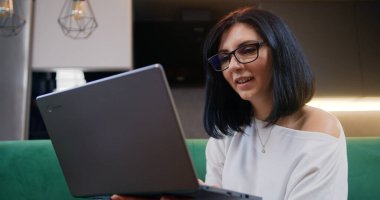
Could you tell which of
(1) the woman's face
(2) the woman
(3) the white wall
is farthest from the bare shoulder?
(3) the white wall

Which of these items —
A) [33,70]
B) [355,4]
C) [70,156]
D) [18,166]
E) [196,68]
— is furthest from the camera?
[196,68]

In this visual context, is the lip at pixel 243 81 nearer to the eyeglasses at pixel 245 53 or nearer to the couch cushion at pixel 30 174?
the eyeglasses at pixel 245 53

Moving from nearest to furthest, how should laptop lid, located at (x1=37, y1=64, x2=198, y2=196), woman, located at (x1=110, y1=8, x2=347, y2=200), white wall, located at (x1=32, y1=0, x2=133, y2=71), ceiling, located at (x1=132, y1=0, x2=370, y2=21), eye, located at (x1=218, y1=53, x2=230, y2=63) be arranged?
laptop lid, located at (x1=37, y1=64, x2=198, y2=196)
woman, located at (x1=110, y1=8, x2=347, y2=200)
eye, located at (x1=218, y1=53, x2=230, y2=63)
white wall, located at (x1=32, y1=0, x2=133, y2=71)
ceiling, located at (x1=132, y1=0, x2=370, y2=21)

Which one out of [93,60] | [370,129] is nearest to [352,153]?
[93,60]

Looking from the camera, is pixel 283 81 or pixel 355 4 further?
pixel 355 4

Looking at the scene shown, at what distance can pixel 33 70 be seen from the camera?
2209 mm

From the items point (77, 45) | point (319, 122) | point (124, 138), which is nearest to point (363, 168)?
point (319, 122)

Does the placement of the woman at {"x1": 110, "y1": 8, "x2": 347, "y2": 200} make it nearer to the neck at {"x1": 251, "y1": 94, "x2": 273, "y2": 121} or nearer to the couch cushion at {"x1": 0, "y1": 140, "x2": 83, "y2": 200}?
the neck at {"x1": 251, "y1": 94, "x2": 273, "y2": 121}

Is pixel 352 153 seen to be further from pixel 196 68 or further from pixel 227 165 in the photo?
pixel 196 68

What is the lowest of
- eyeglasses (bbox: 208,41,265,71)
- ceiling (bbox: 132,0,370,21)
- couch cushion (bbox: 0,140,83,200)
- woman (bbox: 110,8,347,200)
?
couch cushion (bbox: 0,140,83,200)

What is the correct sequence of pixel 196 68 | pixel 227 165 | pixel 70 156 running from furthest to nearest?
1. pixel 196 68
2. pixel 227 165
3. pixel 70 156

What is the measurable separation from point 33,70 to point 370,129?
8.23 ft

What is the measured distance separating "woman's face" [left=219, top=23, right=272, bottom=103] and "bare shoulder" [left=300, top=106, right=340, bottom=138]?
11cm

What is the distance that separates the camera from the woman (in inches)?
→ 32.2
